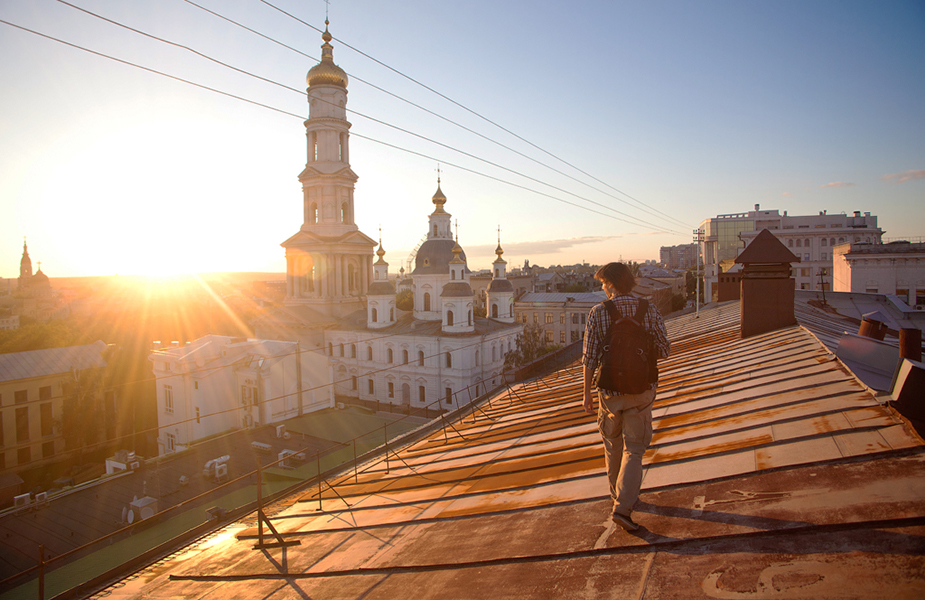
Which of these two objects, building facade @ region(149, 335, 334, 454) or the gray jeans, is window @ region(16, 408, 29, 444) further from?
the gray jeans

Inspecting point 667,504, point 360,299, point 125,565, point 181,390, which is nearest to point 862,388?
point 667,504

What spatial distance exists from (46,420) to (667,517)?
3431 centimetres

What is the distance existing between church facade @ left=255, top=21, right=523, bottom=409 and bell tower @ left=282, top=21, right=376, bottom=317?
83 mm

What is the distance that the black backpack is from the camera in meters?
3.37

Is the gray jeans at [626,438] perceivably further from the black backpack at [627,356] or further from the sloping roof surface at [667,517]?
the sloping roof surface at [667,517]

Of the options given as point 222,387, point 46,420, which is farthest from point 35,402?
point 222,387

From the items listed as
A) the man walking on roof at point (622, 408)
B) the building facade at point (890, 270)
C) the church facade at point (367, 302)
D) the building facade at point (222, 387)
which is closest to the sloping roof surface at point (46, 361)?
the building facade at point (222, 387)

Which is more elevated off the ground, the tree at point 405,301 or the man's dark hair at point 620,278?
the man's dark hair at point 620,278

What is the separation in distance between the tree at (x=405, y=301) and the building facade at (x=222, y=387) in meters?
40.0

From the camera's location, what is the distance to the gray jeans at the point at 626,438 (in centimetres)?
334

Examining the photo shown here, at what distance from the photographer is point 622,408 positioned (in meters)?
3.49

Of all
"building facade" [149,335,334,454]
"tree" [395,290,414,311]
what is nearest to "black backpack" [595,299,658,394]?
"building facade" [149,335,334,454]

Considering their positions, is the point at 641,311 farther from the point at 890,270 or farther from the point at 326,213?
the point at 326,213

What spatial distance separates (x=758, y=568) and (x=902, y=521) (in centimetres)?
75
